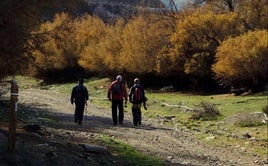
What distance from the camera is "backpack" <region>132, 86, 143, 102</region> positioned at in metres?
20.5

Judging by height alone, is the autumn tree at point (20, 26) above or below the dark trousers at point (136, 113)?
above

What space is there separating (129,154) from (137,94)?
7010mm

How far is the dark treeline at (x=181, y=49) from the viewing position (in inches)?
1719

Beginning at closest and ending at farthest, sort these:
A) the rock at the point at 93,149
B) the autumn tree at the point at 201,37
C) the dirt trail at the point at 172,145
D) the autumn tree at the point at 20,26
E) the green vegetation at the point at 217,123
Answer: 1. the autumn tree at the point at 20,26
2. the rock at the point at 93,149
3. the dirt trail at the point at 172,145
4. the green vegetation at the point at 217,123
5. the autumn tree at the point at 201,37

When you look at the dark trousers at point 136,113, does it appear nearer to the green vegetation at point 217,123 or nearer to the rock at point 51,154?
the green vegetation at point 217,123

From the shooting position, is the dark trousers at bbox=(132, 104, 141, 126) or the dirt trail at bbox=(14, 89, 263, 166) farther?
the dark trousers at bbox=(132, 104, 141, 126)

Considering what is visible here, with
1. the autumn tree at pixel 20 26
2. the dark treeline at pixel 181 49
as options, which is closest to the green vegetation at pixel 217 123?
the autumn tree at pixel 20 26

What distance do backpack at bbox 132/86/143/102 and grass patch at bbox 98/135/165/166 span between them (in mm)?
5188

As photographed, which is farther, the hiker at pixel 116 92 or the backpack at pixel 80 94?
the hiker at pixel 116 92

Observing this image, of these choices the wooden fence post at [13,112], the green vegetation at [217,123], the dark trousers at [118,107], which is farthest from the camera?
the dark trousers at [118,107]

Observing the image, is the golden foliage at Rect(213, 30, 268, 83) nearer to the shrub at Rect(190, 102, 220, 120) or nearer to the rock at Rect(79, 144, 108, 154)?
the shrub at Rect(190, 102, 220, 120)

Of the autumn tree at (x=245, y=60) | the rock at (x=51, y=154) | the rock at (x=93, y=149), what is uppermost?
the autumn tree at (x=245, y=60)

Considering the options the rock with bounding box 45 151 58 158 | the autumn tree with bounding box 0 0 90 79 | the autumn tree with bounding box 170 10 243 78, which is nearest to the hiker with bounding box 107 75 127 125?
the autumn tree with bounding box 0 0 90 79

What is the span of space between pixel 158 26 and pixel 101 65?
1003 cm
